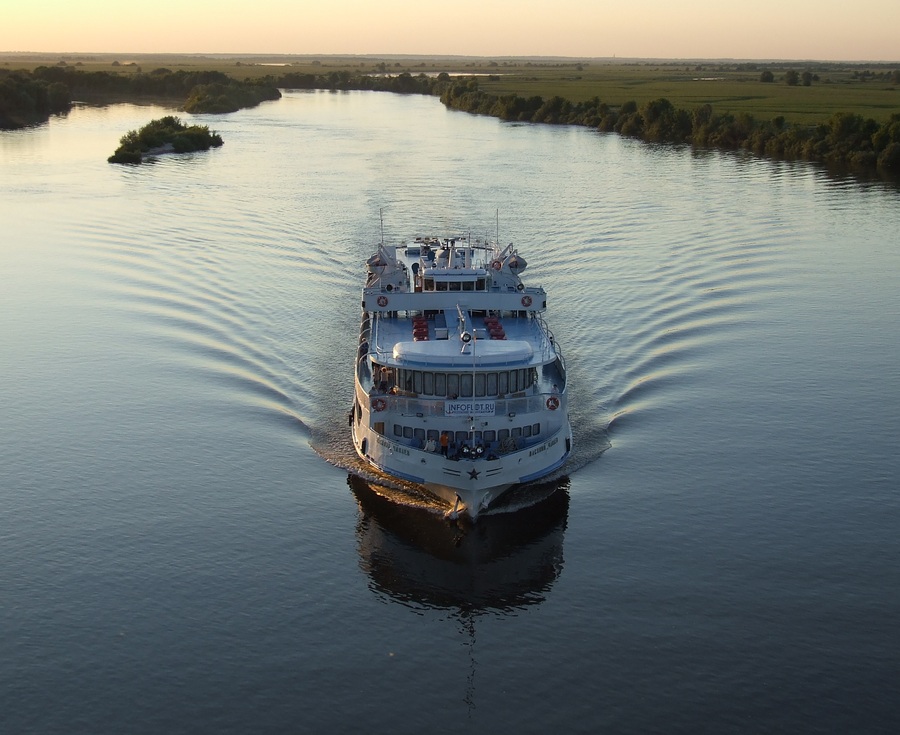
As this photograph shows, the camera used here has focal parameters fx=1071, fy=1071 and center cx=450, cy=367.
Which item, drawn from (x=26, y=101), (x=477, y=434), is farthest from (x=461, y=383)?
(x=26, y=101)

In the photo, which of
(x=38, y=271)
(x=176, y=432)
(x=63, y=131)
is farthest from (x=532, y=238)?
(x=63, y=131)

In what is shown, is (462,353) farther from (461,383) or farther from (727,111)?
(727,111)

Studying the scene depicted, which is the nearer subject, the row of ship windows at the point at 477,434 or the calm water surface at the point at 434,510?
the calm water surface at the point at 434,510

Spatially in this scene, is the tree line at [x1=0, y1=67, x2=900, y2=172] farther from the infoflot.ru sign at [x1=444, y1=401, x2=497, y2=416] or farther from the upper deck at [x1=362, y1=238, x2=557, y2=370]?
the infoflot.ru sign at [x1=444, y1=401, x2=497, y2=416]

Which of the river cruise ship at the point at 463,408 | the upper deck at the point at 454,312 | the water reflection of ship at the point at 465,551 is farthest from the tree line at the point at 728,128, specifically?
the water reflection of ship at the point at 465,551

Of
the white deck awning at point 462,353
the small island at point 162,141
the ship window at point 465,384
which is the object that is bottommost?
the ship window at point 465,384

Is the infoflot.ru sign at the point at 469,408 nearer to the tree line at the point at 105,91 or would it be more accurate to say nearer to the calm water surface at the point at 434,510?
the calm water surface at the point at 434,510

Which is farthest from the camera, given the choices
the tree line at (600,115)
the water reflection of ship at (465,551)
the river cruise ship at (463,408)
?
the tree line at (600,115)

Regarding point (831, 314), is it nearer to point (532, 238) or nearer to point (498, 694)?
point (532, 238)

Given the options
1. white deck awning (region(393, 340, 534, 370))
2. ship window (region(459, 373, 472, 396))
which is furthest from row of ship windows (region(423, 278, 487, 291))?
ship window (region(459, 373, 472, 396))
